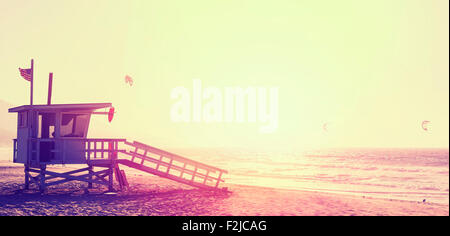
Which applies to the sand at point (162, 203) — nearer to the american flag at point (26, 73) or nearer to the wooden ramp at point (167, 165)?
the wooden ramp at point (167, 165)

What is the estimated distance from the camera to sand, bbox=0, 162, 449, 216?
15.7m

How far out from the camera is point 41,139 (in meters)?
19.6

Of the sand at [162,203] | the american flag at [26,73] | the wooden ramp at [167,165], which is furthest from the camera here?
the american flag at [26,73]

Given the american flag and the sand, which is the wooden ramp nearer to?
the sand

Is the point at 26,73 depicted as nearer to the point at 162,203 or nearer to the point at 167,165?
the point at 167,165

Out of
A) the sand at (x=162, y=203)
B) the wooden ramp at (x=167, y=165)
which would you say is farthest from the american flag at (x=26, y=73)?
the wooden ramp at (x=167, y=165)

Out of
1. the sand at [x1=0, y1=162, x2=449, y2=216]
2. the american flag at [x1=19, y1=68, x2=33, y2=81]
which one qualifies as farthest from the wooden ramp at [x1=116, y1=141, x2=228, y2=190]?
the american flag at [x1=19, y1=68, x2=33, y2=81]

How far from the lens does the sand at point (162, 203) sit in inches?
619

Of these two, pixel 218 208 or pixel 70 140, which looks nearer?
pixel 218 208

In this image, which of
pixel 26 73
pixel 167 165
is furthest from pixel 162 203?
pixel 26 73

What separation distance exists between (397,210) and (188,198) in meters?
10.6

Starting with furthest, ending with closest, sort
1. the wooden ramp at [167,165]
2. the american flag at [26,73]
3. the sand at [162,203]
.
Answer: the american flag at [26,73], the wooden ramp at [167,165], the sand at [162,203]
